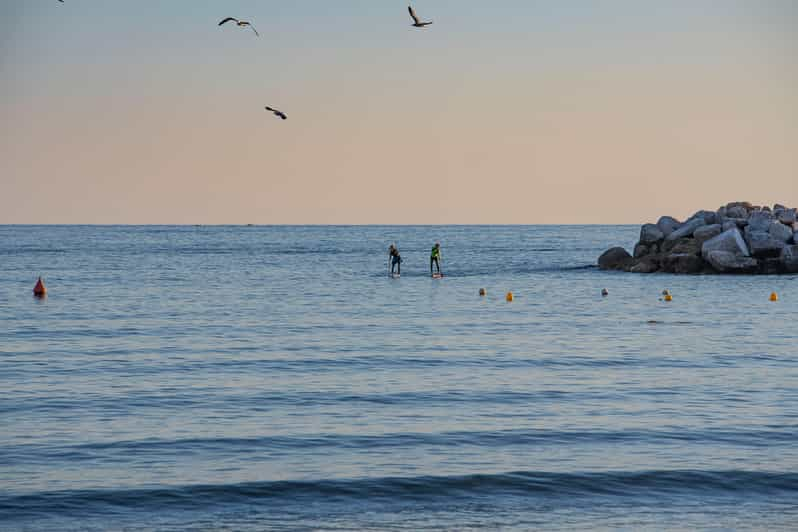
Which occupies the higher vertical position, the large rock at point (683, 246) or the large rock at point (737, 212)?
the large rock at point (737, 212)

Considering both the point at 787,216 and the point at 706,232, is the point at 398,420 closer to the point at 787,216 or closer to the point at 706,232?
the point at 706,232

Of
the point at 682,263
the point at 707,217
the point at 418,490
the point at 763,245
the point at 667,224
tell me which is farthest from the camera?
the point at 667,224

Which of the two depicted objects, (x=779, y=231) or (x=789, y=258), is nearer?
(x=789, y=258)

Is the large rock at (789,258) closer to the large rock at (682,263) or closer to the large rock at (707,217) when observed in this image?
the large rock at (682,263)

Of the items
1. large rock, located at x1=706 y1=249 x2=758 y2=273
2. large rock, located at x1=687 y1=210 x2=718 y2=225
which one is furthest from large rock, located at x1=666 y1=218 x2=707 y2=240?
large rock, located at x1=706 y1=249 x2=758 y2=273

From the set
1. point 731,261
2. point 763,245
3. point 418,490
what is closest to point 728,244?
point 731,261

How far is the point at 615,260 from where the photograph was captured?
212 feet

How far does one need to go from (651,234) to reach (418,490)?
51.8 metres

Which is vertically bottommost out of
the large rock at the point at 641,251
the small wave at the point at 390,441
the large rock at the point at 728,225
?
the small wave at the point at 390,441

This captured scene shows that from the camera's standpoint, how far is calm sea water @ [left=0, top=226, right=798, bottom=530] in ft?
40.8

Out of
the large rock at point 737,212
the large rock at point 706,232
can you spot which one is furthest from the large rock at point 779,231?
the large rock at point 737,212

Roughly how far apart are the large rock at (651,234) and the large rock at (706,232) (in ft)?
11.5

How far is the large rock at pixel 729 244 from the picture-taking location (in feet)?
182

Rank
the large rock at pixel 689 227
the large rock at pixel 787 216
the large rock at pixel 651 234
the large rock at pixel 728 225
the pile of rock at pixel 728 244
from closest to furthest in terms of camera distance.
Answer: the pile of rock at pixel 728 244, the large rock at pixel 728 225, the large rock at pixel 787 216, the large rock at pixel 689 227, the large rock at pixel 651 234
